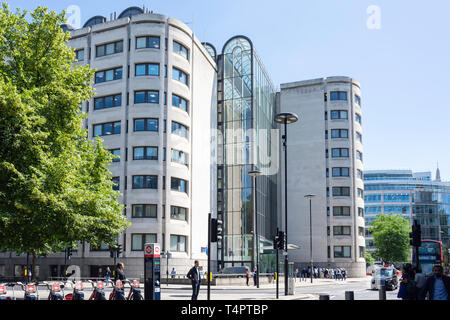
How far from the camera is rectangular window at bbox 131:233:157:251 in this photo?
4719cm

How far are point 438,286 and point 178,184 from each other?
39518 millimetres

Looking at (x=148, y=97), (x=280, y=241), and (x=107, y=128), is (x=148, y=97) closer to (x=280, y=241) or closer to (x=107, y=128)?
(x=107, y=128)

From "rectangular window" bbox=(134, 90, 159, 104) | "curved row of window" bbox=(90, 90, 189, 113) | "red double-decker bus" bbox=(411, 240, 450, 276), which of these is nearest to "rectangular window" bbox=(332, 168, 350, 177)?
"curved row of window" bbox=(90, 90, 189, 113)

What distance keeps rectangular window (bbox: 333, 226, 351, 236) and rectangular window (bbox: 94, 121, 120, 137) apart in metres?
38.2

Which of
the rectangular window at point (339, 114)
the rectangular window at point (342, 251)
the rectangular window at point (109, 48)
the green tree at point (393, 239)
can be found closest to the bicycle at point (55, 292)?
the rectangular window at point (109, 48)

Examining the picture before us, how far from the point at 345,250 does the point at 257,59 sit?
30.5 metres

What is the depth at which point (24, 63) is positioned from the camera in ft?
63.5

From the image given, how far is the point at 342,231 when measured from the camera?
7312 centimetres

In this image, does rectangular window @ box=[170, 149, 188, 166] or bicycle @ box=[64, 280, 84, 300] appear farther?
rectangular window @ box=[170, 149, 188, 166]

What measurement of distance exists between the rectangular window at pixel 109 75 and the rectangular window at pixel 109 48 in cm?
202

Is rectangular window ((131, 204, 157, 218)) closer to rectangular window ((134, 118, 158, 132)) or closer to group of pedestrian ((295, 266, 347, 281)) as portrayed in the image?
rectangular window ((134, 118, 158, 132))

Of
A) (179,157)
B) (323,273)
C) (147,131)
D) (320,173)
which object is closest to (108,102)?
(147,131)

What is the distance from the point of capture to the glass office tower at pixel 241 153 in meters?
58.7

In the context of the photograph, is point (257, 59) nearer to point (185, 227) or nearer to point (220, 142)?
point (220, 142)
